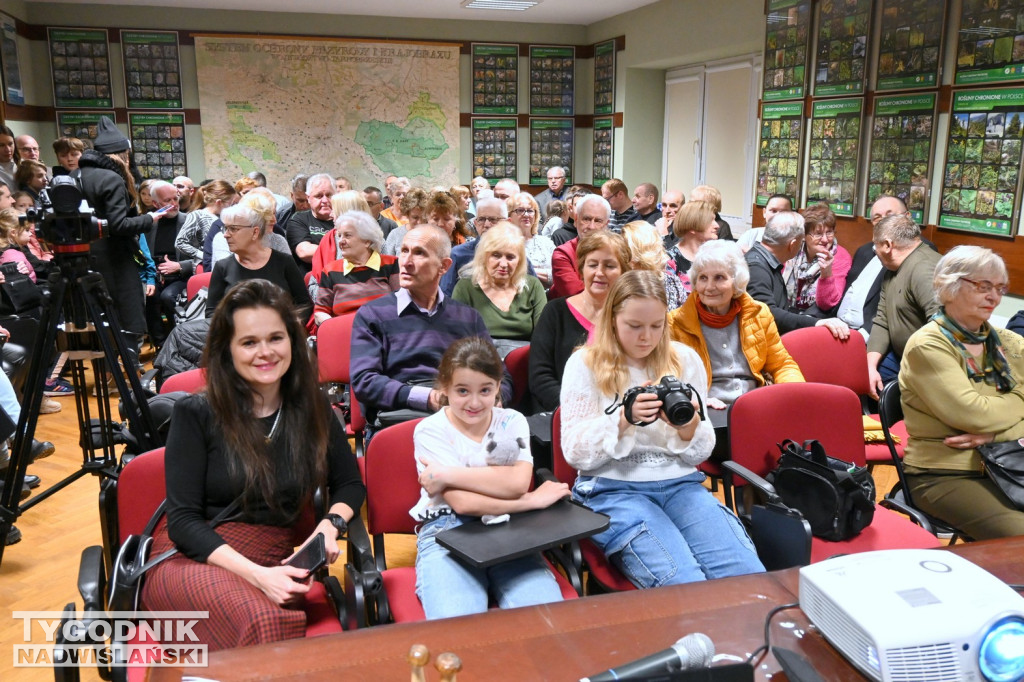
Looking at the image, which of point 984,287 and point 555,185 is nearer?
point 984,287

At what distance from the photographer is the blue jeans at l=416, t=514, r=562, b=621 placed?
190 cm

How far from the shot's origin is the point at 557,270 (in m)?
4.31

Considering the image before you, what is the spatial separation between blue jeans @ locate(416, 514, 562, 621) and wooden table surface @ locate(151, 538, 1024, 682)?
17.1 inches

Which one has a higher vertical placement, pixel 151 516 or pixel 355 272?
pixel 355 272

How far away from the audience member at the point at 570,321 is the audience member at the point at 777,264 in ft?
3.63

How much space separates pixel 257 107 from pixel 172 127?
3.36 ft

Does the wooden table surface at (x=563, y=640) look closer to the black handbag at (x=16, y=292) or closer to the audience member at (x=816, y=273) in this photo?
the audience member at (x=816, y=273)

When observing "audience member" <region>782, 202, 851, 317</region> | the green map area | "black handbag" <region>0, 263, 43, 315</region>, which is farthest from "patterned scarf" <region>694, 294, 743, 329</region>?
the green map area

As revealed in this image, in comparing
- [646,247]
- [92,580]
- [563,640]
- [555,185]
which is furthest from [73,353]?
[555,185]

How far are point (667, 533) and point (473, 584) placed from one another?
0.58 m

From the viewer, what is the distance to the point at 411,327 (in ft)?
10.0

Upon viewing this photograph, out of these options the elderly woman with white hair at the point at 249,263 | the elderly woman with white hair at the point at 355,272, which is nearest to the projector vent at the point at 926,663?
the elderly woman with white hair at the point at 249,263

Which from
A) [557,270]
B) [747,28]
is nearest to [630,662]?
[557,270]
